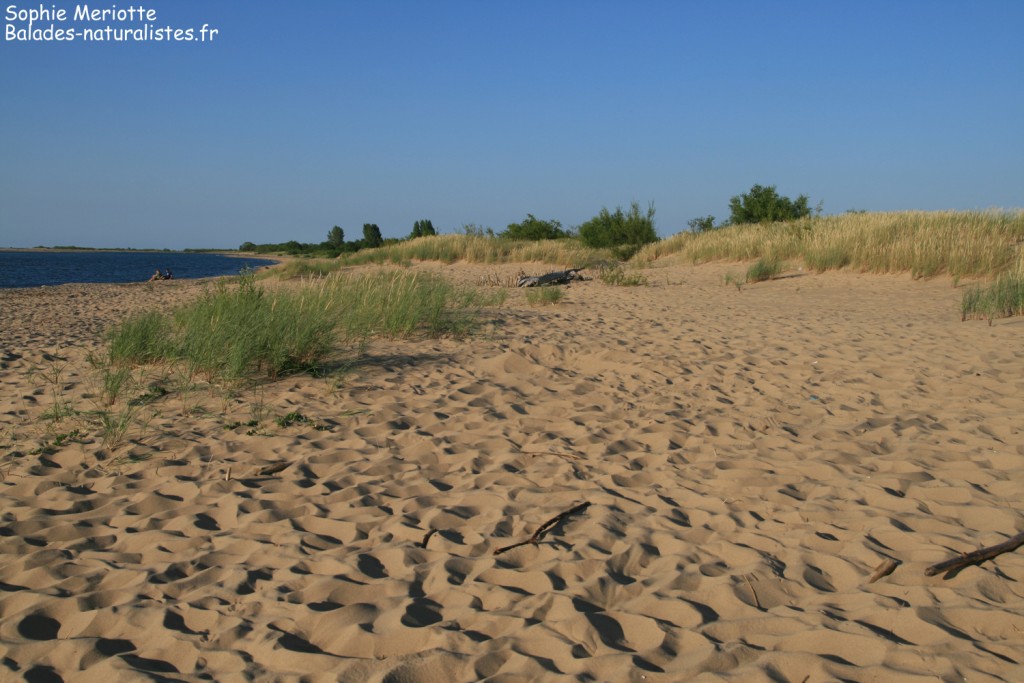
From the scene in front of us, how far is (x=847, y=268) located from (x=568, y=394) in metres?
12.0

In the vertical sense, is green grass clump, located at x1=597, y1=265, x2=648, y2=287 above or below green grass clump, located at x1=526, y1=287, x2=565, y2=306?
above

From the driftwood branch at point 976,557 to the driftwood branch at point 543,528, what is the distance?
1.47m

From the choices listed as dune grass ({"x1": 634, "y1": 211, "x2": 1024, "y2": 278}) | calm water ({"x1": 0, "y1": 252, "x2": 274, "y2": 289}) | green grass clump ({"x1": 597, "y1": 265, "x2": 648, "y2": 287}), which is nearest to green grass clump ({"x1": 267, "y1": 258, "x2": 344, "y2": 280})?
calm water ({"x1": 0, "y1": 252, "x2": 274, "y2": 289})

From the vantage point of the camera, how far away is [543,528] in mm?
3234

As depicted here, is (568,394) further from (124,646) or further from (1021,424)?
(124,646)

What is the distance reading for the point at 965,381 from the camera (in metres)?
6.04

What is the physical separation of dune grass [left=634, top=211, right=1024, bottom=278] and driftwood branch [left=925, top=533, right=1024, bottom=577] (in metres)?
11.5

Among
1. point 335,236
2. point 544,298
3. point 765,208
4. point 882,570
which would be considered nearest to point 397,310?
point 544,298

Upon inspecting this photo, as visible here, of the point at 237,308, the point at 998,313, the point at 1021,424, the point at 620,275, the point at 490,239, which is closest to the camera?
the point at 1021,424

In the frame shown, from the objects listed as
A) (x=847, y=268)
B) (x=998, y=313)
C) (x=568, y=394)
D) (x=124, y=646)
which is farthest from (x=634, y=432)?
(x=847, y=268)

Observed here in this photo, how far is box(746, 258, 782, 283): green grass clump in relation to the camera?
51.1 feet

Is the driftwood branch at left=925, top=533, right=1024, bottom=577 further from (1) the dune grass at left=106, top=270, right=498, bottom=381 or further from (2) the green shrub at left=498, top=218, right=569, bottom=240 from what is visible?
(2) the green shrub at left=498, top=218, right=569, bottom=240

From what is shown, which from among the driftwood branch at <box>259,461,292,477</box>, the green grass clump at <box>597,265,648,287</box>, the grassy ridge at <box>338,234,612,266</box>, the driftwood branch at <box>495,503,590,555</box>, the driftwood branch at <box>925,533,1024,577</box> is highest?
the grassy ridge at <box>338,234,612,266</box>

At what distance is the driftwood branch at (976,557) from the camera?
8.89ft
